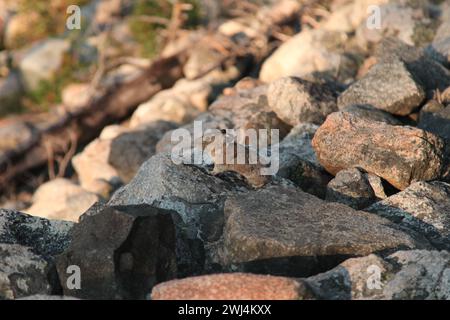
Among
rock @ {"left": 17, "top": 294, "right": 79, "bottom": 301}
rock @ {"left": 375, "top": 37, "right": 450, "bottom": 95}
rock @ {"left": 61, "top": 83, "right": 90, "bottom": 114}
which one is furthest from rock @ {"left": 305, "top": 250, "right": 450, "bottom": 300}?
rock @ {"left": 61, "top": 83, "right": 90, "bottom": 114}

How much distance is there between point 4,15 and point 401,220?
67.2 feet

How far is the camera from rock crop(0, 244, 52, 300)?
23.6 feet

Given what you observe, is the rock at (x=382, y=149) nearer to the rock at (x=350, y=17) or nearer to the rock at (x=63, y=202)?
the rock at (x=63, y=202)

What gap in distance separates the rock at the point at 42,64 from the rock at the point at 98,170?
7.30 m

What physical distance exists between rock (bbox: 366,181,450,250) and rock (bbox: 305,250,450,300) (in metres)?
1.23

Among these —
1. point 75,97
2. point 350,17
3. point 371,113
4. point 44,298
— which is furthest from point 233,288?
point 75,97

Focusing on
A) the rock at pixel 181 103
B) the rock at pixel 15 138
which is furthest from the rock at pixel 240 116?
the rock at pixel 15 138

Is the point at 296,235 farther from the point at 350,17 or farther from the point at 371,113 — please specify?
the point at 350,17

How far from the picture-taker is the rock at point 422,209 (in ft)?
26.6

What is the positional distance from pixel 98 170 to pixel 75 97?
19.5 ft

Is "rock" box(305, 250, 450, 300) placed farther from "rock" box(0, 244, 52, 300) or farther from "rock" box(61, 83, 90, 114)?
"rock" box(61, 83, 90, 114)

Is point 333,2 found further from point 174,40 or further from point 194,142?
point 194,142
